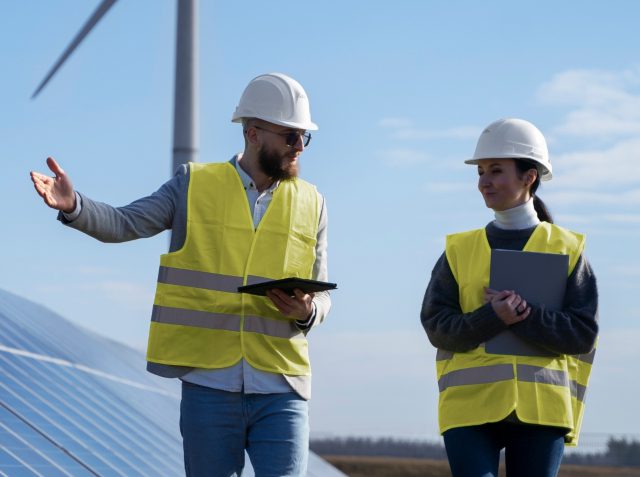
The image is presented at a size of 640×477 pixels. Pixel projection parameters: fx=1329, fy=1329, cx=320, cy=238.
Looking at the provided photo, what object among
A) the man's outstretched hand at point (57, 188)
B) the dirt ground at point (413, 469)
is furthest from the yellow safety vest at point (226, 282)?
the dirt ground at point (413, 469)

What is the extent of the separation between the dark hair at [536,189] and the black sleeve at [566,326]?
1.70 ft

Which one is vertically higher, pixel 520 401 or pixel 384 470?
pixel 520 401

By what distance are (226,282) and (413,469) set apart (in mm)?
32394

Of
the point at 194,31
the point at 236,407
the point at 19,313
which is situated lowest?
the point at 19,313

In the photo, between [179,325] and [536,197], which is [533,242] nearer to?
[536,197]

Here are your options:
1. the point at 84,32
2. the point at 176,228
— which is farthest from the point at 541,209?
the point at 84,32

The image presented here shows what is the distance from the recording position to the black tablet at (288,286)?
5.86 meters

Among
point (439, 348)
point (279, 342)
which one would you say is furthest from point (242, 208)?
point (439, 348)

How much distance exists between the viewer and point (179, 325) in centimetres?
618

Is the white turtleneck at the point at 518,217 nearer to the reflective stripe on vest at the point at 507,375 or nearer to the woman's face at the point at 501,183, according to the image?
the woman's face at the point at 501,183

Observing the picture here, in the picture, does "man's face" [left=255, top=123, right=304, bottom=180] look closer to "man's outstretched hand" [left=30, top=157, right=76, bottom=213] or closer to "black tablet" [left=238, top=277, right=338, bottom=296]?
"black tablet" [left=238, top=277, right=338, bottom=296]

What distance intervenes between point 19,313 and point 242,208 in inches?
395

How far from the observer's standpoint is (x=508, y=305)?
6.30 metres

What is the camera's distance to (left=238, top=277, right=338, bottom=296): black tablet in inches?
231
